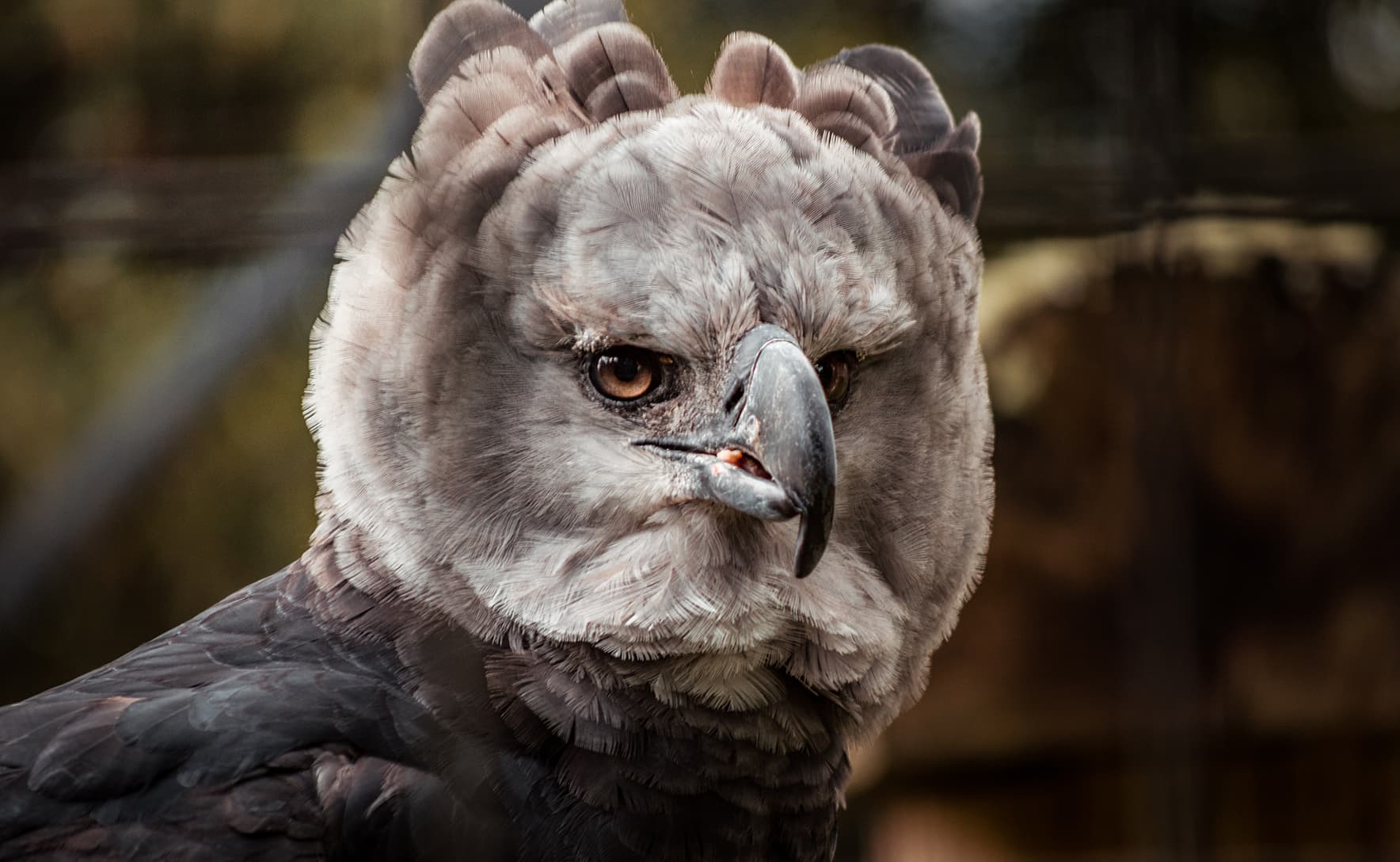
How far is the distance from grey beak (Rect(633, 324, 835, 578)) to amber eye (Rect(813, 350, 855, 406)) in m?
0.07

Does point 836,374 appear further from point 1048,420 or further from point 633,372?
point 1048,420

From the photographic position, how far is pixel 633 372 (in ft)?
3.87

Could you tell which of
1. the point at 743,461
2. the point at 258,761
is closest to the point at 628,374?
the point at 743,461

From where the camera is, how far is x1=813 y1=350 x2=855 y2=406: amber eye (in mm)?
1225

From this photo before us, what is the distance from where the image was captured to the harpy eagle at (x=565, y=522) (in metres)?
1.08

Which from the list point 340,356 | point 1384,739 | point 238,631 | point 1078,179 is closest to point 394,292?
point 340,356

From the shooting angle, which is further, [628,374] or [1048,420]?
[1048,420]

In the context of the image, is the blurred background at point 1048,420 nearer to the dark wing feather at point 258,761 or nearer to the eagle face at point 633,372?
the eagle face at point 633,372

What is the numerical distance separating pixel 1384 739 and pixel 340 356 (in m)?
2.24

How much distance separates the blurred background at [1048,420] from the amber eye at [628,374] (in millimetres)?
876

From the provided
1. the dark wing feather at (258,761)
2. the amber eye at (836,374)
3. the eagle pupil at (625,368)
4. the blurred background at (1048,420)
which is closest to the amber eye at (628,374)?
the eagle pupil at (625,368)

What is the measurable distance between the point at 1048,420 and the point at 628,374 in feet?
5.00

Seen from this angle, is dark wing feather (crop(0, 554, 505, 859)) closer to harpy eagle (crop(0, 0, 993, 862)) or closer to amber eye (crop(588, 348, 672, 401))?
harpy eagle (crop(0, 0, 993, 862))

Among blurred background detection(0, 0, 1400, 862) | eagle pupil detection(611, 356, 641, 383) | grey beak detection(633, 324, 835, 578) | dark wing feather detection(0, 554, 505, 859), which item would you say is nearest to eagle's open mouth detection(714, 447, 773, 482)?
grey beak detection(633, 324, 835, 578)
